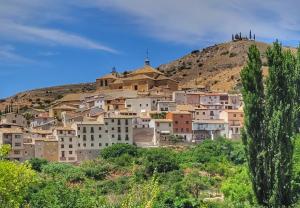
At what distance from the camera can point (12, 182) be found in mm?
14000

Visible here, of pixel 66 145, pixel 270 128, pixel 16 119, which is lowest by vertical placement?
pixel 66 145

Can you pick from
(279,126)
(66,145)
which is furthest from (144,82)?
(279,126)

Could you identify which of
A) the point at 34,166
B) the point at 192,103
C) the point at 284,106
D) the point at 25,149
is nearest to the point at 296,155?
the point at 284,106

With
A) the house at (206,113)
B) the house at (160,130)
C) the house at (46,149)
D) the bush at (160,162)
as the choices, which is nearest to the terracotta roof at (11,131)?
the house at (46,149)

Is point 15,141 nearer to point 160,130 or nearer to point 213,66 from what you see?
point 160,130

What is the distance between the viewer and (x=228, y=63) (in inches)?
3674

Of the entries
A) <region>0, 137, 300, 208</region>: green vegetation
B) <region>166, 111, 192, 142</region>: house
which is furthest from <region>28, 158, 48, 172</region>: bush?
<region>166, 111, 192, 142</region>: house

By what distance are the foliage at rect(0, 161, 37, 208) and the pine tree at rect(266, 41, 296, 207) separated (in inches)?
302

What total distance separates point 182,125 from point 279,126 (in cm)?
3381

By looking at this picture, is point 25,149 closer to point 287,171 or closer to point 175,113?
point 175,113

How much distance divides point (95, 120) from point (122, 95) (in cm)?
902

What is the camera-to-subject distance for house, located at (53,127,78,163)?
159ft

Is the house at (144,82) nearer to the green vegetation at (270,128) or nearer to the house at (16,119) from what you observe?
the house at (16,119)

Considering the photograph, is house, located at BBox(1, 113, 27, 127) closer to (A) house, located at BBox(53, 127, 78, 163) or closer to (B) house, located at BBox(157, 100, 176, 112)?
(A) house, located at BBox(53, 127, 78, 163)
